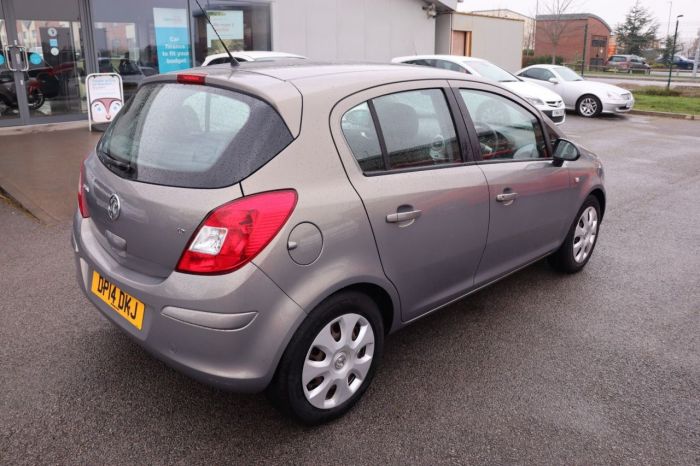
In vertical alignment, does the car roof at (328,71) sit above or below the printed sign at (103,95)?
above

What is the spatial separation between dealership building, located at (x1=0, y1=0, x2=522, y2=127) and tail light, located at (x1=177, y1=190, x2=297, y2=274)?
34.6 ft

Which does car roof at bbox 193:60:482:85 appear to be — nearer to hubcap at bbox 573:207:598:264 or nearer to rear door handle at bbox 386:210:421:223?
rear door handle at bbox 386:210:421:223

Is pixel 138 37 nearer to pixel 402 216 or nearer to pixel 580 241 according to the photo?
pixel 580 241

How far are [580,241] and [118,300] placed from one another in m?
3.46

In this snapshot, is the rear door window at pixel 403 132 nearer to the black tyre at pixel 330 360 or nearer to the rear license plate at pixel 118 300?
the black tyre at pixel 330 360

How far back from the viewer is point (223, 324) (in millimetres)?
2404

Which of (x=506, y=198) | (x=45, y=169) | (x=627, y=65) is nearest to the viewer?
(x=506, y=198)

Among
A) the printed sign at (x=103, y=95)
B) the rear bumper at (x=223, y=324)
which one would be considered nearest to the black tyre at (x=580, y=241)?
the rear bumper at (x=223, y=324)

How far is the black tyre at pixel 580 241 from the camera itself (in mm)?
4566

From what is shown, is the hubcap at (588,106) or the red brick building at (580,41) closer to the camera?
the hubcap at (588,106)

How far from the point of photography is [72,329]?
12.1ft

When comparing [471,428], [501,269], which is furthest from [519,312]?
[471,428]

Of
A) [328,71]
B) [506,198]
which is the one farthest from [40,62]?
[506,198]

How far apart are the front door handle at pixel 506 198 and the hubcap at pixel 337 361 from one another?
3.92 ft
